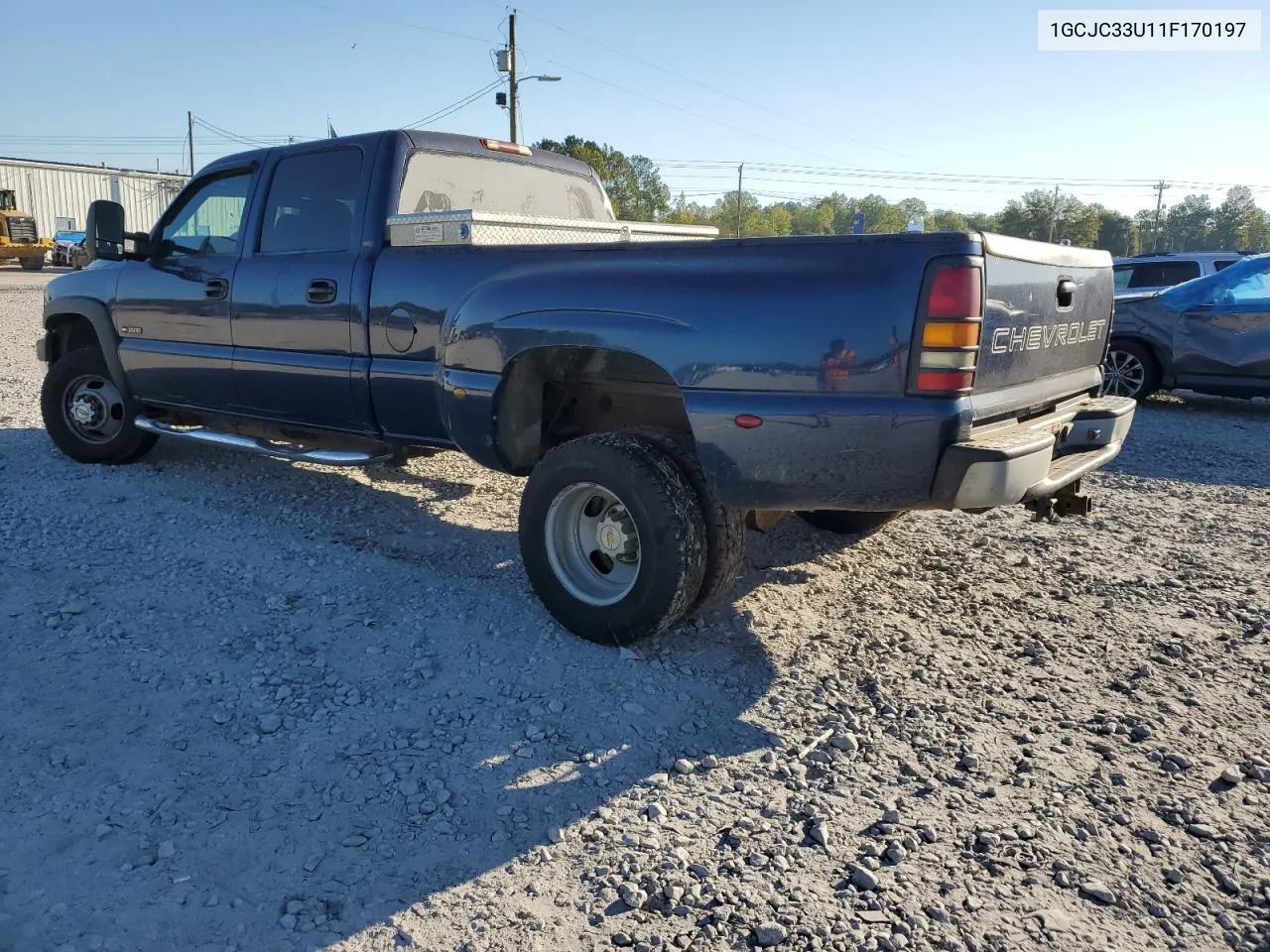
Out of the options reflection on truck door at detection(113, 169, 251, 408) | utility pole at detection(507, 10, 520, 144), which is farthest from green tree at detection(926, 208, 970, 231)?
utility pole at detection(507, 10, 520, 144)

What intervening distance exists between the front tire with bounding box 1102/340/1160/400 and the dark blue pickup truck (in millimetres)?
6044

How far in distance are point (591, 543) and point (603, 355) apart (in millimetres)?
782

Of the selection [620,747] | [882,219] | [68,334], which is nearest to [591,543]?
[620,747]

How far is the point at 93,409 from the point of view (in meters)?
6.18

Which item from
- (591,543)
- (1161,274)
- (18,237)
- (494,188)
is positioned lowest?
(591,543)

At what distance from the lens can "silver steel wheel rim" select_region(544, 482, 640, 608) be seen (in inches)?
149

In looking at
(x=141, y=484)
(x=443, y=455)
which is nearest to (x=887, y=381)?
(x=443, y=455)

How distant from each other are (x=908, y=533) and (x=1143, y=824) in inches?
104

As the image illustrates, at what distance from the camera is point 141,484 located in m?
5.80

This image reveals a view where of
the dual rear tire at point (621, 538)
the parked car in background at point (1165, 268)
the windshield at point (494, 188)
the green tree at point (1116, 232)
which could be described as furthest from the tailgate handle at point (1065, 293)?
the green tree at point (1116, 232)

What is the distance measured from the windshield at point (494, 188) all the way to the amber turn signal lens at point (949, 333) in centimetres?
263

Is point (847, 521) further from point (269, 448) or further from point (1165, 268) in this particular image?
point (1165, 268)

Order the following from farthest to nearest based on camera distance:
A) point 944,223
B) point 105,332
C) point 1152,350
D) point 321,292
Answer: point 944,223 < point 1152,350 < point 105,332 < point 321,292

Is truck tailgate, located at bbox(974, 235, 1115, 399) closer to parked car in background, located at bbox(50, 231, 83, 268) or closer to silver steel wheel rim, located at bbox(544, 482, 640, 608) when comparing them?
silver steel wheel rim, located at bbox(544, 482, 640, 608)
